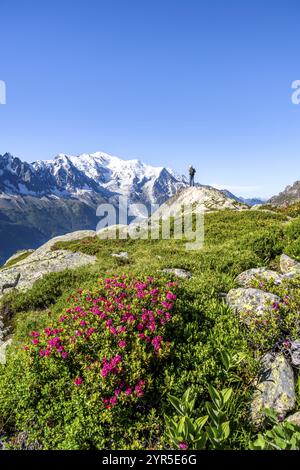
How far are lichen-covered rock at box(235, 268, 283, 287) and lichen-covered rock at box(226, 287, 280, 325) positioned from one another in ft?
2.52

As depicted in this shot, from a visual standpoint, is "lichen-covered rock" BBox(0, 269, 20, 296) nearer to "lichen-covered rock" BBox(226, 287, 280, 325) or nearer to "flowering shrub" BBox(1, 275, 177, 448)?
"flowering shrub" BBox(1, 275, 177, 448)

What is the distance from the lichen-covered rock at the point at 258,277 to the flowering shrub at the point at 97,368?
347cm

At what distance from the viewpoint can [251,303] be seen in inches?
346

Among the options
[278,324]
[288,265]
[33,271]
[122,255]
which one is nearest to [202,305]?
[278,324]

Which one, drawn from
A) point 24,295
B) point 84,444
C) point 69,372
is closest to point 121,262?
point 24,295

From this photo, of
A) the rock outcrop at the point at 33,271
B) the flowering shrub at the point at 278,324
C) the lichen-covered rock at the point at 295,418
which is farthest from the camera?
the rock outcrop at the point at 33,271

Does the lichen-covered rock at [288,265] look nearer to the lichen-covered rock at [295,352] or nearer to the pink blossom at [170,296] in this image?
the lichen-covered rock at [295,352]

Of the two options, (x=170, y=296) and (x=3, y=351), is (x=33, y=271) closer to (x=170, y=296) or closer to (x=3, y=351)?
(x=3, y=351)

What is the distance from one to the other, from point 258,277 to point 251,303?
158 cm

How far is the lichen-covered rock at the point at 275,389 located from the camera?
607 centimetres

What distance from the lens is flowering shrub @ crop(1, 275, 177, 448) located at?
594 centimetres

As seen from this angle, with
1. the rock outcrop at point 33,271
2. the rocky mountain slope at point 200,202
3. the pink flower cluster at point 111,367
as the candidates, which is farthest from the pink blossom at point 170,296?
the rocky mountain slope at point 200,202

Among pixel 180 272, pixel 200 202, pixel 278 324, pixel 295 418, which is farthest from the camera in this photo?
pixel 200 202
